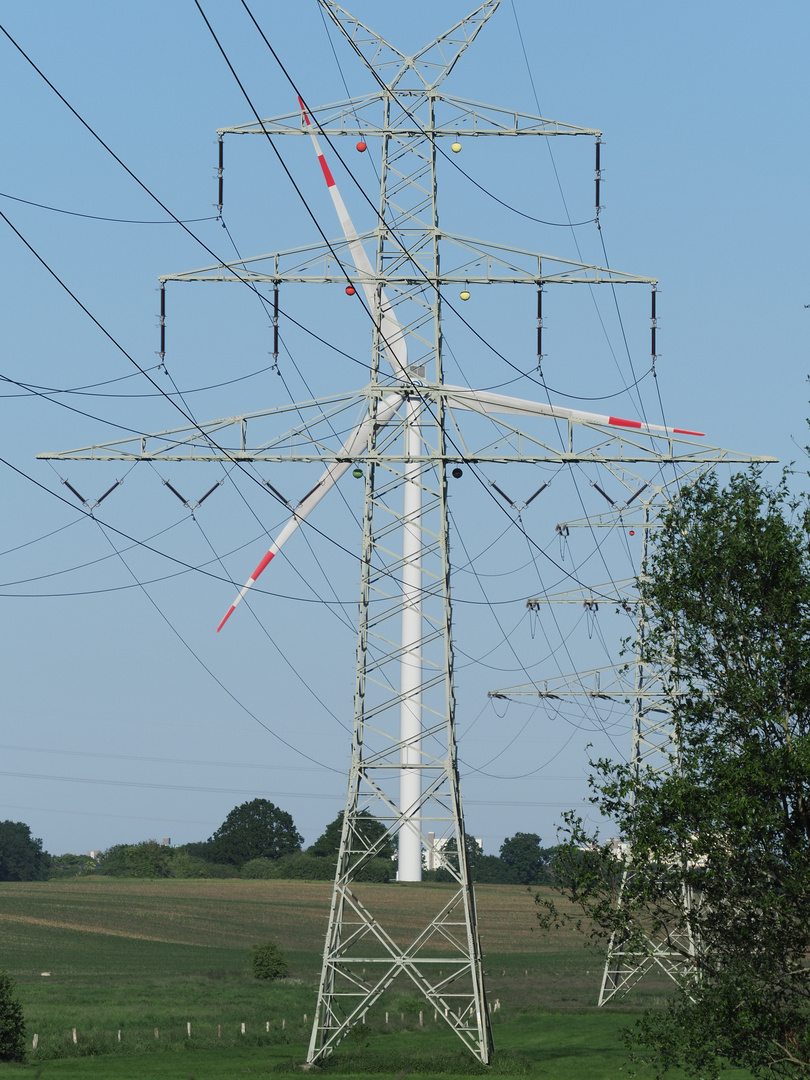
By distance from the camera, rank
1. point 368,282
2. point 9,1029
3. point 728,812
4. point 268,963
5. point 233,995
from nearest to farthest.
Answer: point 728,812
point 368,282
point 9,1029
point 233,995
point 268,963

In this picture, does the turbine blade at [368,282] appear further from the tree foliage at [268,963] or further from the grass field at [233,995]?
the tree foliage at [268,963]

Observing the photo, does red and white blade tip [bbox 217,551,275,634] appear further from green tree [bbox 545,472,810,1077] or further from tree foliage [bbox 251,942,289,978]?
tree foliage [bbox 251,942,289,978]

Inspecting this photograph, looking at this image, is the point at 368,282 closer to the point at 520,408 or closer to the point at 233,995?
the point at 520,408

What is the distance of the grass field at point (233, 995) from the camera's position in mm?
46062

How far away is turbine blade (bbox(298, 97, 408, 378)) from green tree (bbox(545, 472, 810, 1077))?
13.7 meters

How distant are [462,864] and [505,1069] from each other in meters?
6.76

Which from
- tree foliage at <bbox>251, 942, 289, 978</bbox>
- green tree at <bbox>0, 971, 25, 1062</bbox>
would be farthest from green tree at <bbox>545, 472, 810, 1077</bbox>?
tree foliage at <bbox>251, 942, 289, 978</bbox>

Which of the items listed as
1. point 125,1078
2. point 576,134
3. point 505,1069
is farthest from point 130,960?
point 576,134

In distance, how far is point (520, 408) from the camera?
4397 cm

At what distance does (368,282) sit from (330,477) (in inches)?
234

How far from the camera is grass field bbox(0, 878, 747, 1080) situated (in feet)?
151

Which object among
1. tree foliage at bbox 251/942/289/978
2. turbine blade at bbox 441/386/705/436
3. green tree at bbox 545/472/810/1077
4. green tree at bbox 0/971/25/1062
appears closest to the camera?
green tree at bbox 545/472/810/1077

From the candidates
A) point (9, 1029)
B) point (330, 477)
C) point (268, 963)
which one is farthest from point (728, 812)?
point (268, 963)

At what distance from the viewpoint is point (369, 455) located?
131ft
